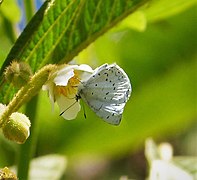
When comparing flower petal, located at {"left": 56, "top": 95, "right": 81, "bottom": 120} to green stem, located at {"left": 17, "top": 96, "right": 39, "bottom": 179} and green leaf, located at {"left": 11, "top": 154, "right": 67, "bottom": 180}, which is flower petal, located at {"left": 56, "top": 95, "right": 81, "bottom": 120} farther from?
green leaf, located at {"left": 11, "top": 154, "right": 67, "bottom": 180}

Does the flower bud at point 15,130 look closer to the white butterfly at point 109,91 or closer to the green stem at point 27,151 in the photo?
the white butterfly at point 109,91

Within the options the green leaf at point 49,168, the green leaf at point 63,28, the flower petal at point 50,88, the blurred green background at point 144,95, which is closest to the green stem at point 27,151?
the green leaf at point 63,28

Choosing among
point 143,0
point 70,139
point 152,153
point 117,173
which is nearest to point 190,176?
point 152,153

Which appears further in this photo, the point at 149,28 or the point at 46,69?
the point at 149,28

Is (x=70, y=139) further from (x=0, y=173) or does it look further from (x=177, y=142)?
(x=0, y=173)

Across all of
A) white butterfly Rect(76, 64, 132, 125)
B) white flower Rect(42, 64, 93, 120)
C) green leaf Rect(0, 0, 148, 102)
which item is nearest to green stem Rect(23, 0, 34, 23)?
green leaf Rect(0, 0, 148, 102)

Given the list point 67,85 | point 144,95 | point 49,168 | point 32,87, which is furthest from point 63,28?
point 144,95

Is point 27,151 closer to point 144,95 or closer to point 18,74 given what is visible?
point 18,74
